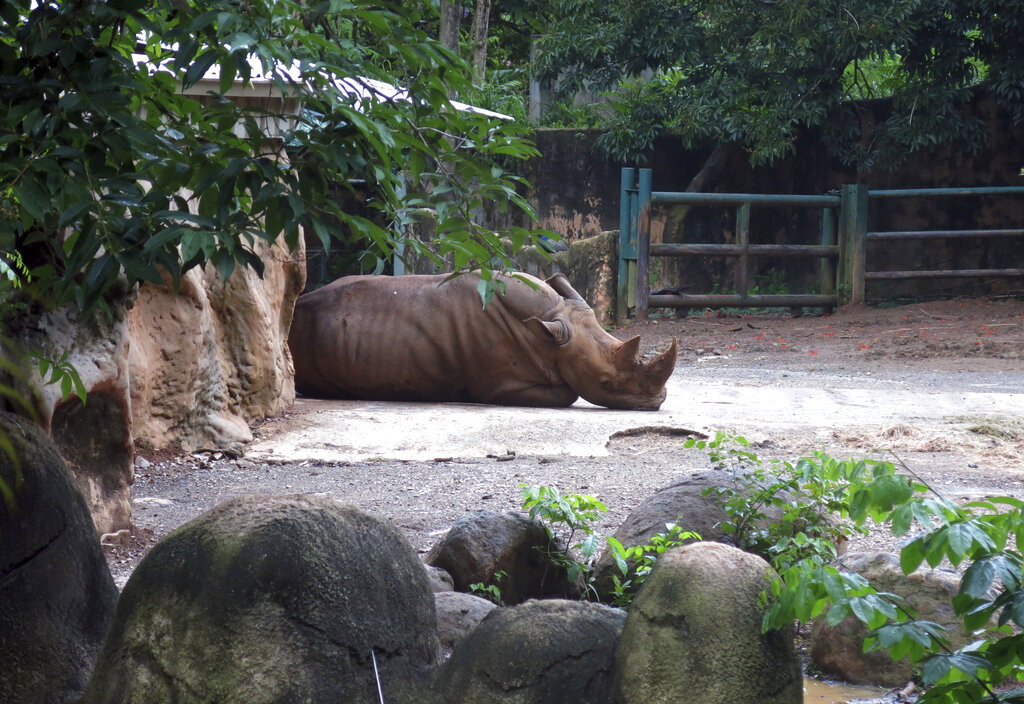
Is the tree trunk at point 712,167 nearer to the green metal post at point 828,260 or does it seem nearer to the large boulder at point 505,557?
the green metal post at point 828,260

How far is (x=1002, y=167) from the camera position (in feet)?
43.5

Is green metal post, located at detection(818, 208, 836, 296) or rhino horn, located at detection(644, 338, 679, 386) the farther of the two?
green metal post, located at detection(818, 208, 836, 296)

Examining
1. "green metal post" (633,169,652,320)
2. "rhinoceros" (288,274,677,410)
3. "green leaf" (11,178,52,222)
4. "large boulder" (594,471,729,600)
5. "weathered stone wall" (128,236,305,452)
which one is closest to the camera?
"green leaf" (11,178,52,222)

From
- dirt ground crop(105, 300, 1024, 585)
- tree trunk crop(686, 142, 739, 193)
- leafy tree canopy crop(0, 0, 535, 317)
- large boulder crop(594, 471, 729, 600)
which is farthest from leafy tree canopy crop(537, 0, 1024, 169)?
leafy tree canopy crop(0, 0, 535, 317)

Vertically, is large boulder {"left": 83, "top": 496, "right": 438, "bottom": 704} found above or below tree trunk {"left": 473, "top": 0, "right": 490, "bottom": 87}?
below

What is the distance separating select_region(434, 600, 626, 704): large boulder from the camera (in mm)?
1786

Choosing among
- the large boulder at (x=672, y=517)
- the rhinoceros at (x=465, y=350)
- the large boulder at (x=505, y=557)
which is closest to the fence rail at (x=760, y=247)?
the rhinoceros at (x=465, y=350)

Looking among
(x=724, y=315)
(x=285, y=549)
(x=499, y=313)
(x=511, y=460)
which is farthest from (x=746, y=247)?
(x=285, y=549)

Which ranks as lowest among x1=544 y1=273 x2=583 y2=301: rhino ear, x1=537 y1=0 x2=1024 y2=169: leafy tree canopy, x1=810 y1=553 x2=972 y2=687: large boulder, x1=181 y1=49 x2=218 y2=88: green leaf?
x1=810 y1=553 x2=972 y2=687: large boulder

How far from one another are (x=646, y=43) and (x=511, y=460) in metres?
9.28

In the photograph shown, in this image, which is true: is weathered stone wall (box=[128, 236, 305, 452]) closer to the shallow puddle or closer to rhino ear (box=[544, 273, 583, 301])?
rhino ear (box=[544, 273, 583, 301])

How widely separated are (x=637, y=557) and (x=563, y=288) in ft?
14.8

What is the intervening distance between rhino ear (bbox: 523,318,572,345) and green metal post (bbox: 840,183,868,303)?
22.1ft

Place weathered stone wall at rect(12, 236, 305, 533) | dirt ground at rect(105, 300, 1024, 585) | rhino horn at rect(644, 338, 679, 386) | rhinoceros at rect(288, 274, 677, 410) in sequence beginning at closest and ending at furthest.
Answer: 1. weathered stone wall at rect(12, 236, 305, 533)
2. dirt ground at rect(105, 300, 1024, 585)
3. rhino horn at rect(644, 338, 679, 386)
4. rhinoceros at rect(288, 274, 677, 410)
